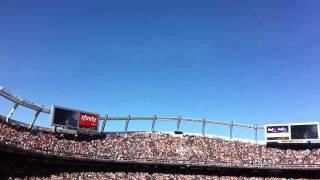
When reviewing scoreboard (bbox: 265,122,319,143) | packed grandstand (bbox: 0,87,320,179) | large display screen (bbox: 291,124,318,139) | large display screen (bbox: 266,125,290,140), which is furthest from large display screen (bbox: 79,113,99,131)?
large display screen (bbox: 291,124,318,139)

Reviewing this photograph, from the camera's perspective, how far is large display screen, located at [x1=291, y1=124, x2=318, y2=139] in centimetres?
8356

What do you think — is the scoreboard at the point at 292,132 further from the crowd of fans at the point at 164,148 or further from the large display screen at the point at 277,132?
the crowd of fans at the point at 164,148

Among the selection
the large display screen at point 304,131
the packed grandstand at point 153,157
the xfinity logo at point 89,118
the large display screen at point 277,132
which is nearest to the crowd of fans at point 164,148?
the packed grandstand at point 153,157

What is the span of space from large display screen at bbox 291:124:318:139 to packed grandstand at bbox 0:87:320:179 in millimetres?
2988

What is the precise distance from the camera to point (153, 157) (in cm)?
8262

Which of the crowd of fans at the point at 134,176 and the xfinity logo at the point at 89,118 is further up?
the xfinity logo at the point at 89,118

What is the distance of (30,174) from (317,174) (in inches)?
1829

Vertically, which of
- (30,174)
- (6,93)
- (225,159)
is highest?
(6,93)

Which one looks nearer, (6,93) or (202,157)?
(6,93)

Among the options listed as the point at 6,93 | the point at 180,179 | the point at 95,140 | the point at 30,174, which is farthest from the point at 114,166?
the point at 6,93

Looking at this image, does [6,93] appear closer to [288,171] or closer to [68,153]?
[68,153]

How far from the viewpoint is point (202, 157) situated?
8475cm

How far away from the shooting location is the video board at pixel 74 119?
79188 mm

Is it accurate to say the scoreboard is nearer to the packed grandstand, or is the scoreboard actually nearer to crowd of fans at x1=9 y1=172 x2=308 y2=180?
the packed grandstand
